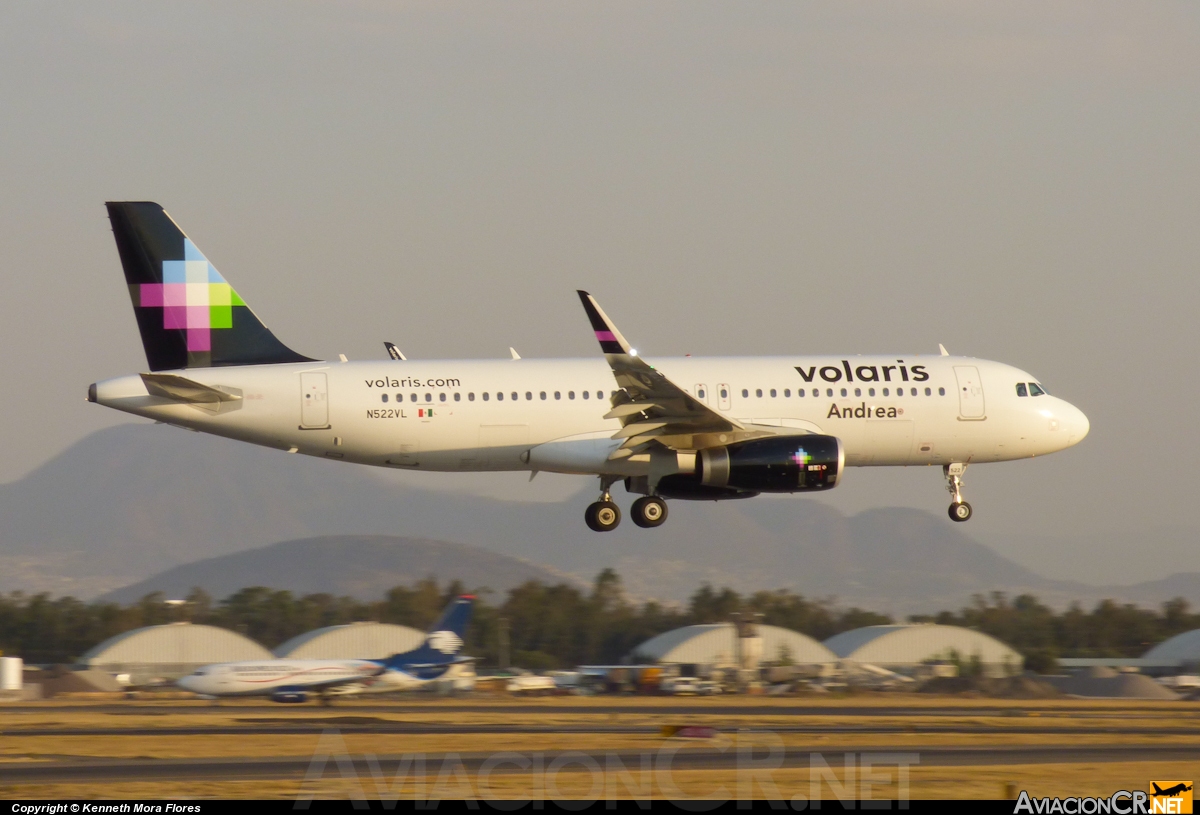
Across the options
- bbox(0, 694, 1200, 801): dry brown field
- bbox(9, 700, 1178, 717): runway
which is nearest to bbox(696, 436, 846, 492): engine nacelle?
bbox(0, 694, 1200, 801): dry brown field

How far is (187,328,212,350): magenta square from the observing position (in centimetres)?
4147

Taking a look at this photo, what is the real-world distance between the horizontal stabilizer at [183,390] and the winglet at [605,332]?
975cm

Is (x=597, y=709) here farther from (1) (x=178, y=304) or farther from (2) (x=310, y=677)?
(1) (x=178, y=304)

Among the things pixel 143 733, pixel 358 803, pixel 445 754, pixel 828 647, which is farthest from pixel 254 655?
pixel 358 803

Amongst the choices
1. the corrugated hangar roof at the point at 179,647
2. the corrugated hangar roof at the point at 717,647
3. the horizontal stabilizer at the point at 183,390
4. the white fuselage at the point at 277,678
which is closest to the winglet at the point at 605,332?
the horizontal stabilizer at the point at 183,390

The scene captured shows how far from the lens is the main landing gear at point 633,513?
42344 millimetres

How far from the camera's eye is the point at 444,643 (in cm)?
5012

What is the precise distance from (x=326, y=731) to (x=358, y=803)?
42.5 feet

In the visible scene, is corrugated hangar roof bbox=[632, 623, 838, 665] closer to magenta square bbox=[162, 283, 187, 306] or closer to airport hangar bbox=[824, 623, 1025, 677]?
airport hangar bbox=[824, 623, 1025, 677]

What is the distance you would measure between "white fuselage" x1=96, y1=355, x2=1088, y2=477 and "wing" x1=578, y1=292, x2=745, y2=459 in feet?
3.37

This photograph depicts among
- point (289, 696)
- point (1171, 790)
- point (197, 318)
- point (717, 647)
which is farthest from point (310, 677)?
point (717, 647)

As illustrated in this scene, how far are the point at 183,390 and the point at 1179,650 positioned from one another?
52058 mm

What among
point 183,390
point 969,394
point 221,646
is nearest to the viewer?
point 183,390

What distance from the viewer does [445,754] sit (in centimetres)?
2919
